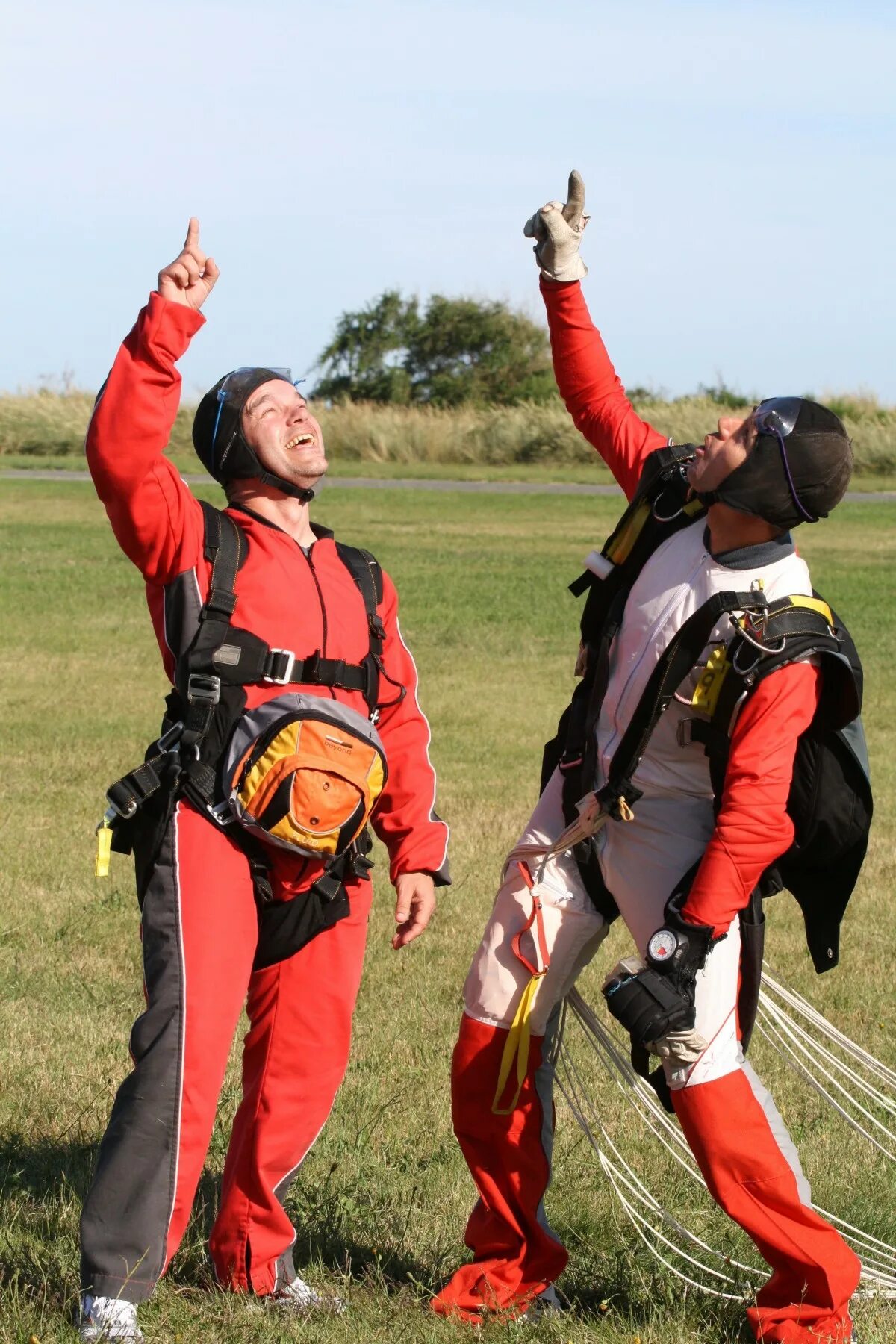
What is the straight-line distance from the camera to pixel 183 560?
3553 millimetres

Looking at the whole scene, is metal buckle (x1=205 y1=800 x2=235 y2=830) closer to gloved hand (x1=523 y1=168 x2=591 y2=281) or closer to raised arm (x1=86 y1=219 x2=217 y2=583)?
raised arm (x1=86 y1=219 x2=217 y2=583)

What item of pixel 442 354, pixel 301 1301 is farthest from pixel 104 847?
pixel 442 354

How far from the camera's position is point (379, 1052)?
5504 mm

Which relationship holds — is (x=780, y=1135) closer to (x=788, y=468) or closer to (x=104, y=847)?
(x=788, y=468)

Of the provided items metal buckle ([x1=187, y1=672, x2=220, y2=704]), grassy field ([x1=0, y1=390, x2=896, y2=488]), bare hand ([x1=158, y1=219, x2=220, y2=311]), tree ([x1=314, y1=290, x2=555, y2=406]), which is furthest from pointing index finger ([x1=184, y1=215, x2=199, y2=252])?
tree ([x1=314, y1=290, x2=555, y2=406])

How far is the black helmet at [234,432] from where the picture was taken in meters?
3.77

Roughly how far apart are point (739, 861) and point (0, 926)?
411 cm

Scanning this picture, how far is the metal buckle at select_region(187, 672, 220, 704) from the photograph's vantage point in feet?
11.6

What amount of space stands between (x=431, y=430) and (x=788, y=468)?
38.7 metres

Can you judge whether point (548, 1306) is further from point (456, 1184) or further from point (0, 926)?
point (0, 926)

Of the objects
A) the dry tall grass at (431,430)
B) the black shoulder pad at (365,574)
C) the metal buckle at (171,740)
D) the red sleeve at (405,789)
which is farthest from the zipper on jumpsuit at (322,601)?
the dry tall grass at (431,430)

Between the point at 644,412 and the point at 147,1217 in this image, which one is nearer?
the point at 147,1217

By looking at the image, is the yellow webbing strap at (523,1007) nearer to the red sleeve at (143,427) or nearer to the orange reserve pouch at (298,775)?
the orange reserve pouch at (298,775)

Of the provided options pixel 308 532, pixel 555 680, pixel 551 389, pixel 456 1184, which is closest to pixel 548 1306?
pixel 456 1184
